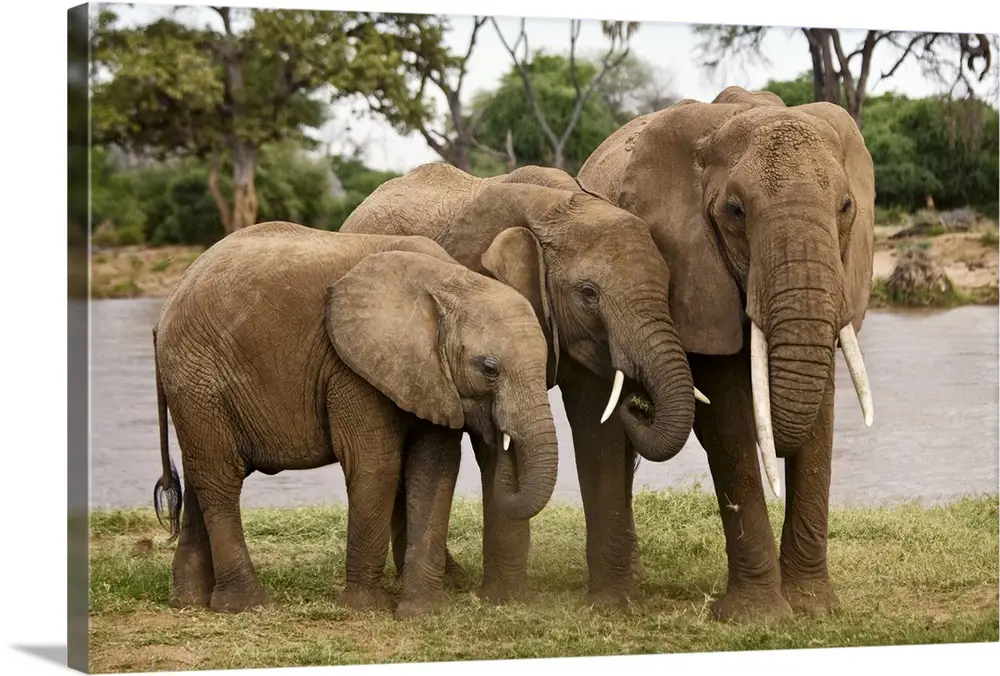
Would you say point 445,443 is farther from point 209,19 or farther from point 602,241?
point 209,19

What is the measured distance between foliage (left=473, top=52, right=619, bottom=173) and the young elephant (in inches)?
34.9

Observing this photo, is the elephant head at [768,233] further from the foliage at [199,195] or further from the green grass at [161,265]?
the green grass at [161,265]

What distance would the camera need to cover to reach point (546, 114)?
8.97 metres

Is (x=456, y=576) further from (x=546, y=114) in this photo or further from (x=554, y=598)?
(x=546, y=114)

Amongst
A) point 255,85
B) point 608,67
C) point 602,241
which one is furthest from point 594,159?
point 255,85

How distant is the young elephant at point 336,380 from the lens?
7988mm

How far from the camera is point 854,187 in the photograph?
26.5 ft

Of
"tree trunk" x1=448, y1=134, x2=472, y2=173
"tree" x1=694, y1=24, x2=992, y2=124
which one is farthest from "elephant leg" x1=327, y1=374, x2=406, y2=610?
"tree" x1=694, y1=24, x2=992, y2=124

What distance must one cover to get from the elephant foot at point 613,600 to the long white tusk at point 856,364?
4.26 feet

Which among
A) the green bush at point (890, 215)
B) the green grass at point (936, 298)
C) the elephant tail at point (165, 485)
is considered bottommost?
the elephant tail at point (165, 485)

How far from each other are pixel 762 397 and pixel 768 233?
0.64 metres

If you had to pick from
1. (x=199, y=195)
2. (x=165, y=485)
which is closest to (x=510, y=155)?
(x=199, y=195)

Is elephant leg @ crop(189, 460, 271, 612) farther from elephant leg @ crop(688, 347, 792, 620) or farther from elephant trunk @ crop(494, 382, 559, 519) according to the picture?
elephant leg @ crop(688, 347, 792, 620)

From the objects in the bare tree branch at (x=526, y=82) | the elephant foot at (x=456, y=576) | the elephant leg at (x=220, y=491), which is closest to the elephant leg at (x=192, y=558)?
the elephant leg at (x=220, y=491)
